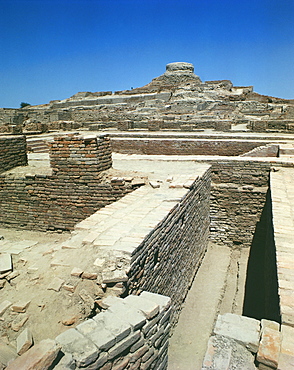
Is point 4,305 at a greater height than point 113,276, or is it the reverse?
point 113,276

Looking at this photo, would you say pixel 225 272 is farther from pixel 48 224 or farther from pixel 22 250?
pixel 22 250

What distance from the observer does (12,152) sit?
7203 millimetres

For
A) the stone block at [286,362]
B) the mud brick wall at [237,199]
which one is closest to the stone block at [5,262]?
the stone block at [286,362]

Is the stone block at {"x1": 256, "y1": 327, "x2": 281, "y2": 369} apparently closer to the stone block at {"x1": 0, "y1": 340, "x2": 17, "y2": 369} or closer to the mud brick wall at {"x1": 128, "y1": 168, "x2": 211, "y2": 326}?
the mud brick wall at {"x1": 128, "y1": 168, "x2": 211, "y2": 326}

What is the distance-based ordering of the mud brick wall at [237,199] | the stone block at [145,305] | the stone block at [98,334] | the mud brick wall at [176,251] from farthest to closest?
the mud brick wall at [237,199] → the mud brick wall at [176,251] → the stone block at [145,305] → the stone block at [98,334]

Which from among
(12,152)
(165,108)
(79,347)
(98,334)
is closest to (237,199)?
(12,152)

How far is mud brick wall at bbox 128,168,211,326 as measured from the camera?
3354 mm

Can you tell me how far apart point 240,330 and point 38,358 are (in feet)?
4.59

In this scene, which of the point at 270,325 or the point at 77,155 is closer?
the point at 270,325

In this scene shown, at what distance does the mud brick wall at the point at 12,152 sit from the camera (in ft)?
22.8

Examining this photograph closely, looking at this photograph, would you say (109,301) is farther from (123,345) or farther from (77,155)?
(77,155)

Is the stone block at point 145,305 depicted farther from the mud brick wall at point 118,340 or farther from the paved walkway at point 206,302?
the paved walkway at point 206,302

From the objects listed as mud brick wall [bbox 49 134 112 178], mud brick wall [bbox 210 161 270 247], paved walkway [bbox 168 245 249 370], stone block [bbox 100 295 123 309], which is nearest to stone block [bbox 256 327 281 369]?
stone block [bbox 100 295 123 309]

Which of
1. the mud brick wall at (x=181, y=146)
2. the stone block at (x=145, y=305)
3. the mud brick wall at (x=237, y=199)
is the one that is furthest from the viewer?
the mud brick wall at (x=181, y=146)
